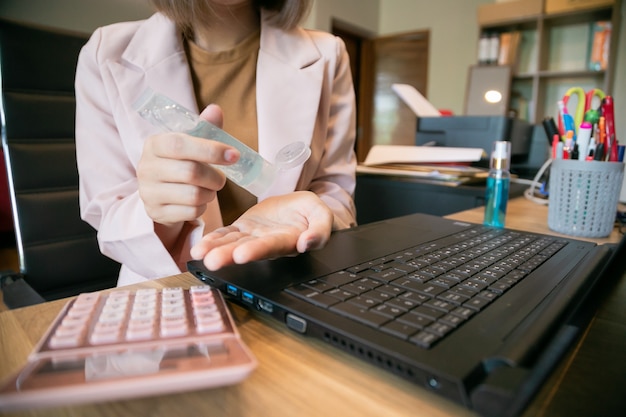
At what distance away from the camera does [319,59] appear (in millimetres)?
787

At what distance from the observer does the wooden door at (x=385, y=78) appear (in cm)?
318

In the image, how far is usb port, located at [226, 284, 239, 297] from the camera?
317mm

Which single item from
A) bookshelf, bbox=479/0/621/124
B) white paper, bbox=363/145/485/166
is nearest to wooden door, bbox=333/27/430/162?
bookshelf, bbox=479/0/621/124

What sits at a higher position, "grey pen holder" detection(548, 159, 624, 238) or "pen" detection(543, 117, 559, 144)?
"pen" detection(543, 117, 559, 144)

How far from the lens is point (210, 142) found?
344 mm

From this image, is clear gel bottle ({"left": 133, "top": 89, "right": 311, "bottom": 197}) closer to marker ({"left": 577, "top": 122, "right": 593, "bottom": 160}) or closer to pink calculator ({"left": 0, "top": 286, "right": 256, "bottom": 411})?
pink calculator ({"left": 0, "top": 286, "right": 256, "bottom": 411})

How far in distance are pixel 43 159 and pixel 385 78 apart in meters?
3.05

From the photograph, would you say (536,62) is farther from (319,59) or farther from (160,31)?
(160,31)

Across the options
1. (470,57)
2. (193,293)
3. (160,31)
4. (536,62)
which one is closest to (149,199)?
(193,293)

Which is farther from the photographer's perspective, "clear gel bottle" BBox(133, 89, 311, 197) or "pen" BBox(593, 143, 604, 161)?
"pen" BBox(593, 143, 604, 161)

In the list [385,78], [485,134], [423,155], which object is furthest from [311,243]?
[385,78]

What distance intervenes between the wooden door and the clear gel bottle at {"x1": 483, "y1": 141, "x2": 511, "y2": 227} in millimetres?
2576

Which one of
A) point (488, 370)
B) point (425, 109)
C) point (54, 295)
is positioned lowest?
point (54, 295)

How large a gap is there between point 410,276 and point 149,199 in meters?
0.28
